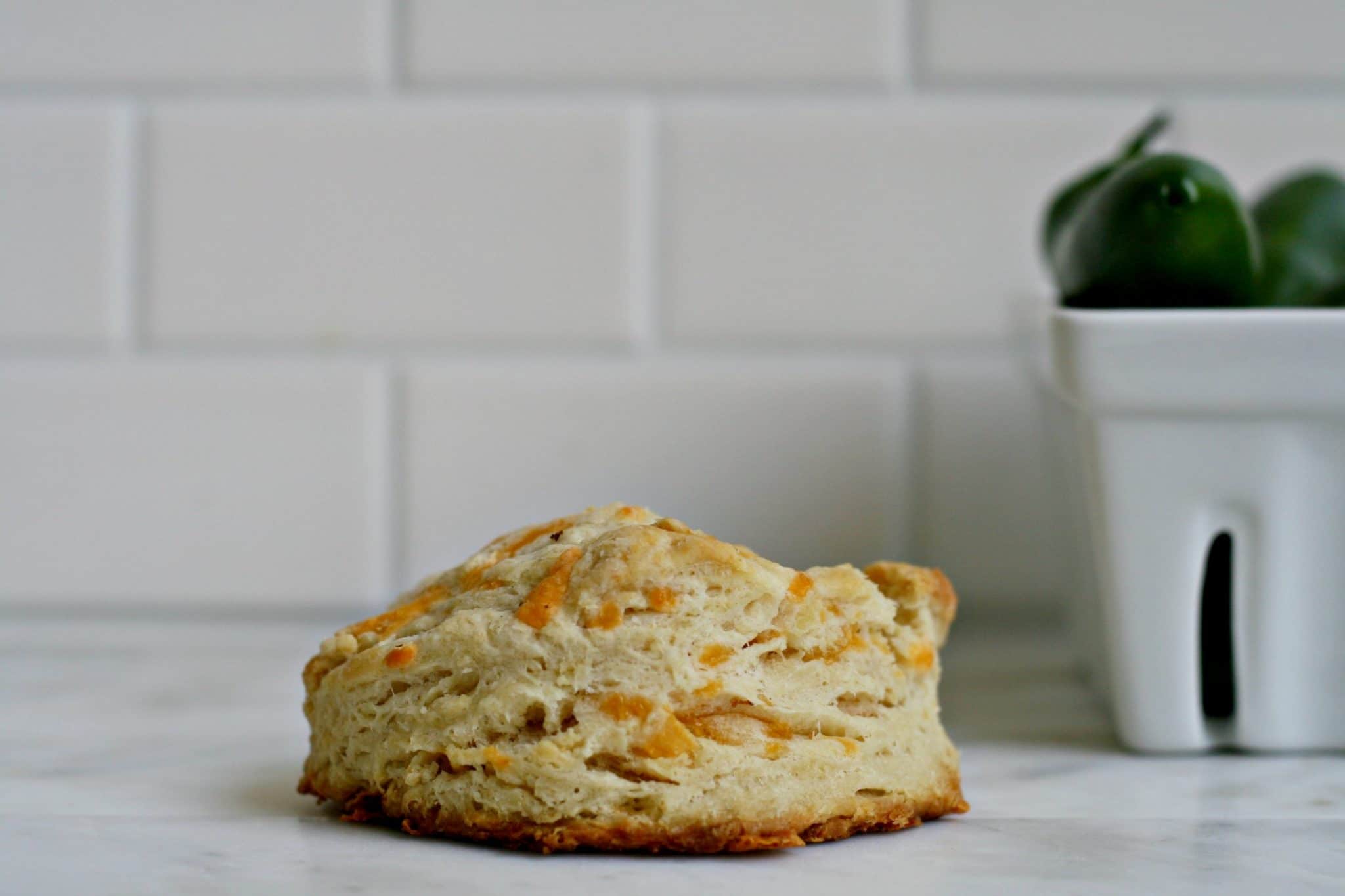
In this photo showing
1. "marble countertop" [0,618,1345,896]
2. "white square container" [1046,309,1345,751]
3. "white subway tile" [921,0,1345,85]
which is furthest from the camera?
"white subway tile" [921,0,1345,85]

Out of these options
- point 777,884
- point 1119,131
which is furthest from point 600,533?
point 1119,131

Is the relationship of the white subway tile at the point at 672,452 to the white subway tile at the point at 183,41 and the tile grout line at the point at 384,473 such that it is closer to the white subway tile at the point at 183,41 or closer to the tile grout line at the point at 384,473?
the tile grout line at the point at 384,473

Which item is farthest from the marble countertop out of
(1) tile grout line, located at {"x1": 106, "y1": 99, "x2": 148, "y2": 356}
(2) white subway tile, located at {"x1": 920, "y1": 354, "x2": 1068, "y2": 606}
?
(1) tile grout line, located at {"x1": 106, "y1": 99, "x2": 148, "y2": 356}

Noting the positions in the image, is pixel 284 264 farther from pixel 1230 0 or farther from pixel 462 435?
pixel 1230 0

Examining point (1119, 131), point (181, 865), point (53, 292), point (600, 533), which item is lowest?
point (181, 865)

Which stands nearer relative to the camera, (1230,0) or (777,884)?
(777,884)

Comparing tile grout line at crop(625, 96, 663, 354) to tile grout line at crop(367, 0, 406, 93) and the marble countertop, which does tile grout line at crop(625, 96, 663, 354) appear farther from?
the marble countertop

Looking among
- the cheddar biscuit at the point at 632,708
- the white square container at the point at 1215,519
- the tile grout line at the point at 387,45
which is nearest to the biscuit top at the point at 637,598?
the cheddar biscuit at the point at 632,708
